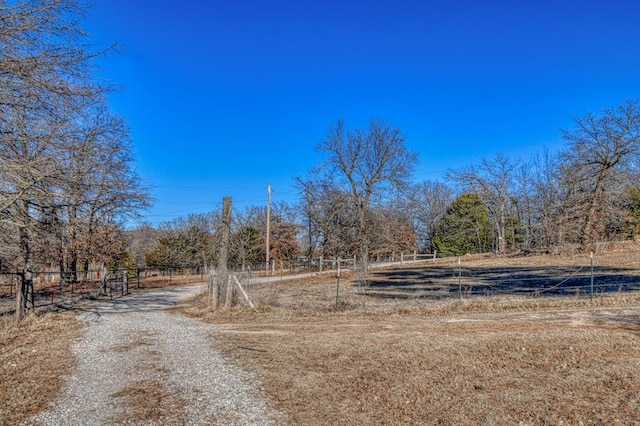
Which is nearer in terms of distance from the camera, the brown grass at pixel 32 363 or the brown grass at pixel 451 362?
the brown grass at pixel 451 362

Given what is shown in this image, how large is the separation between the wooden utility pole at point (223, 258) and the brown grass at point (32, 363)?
13.1 feet

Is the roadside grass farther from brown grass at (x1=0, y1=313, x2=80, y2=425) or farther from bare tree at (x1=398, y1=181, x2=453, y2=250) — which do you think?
bare tree at (x1=398, y1=181, x2=453, y2=250)

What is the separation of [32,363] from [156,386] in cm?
264

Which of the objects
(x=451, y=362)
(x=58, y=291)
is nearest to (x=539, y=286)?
(x=451, y=362)

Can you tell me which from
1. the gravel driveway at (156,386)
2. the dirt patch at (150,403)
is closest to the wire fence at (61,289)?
the gravel driveway at (156,386)

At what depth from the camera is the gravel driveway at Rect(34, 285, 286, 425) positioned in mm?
4711

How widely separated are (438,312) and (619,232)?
105 ft

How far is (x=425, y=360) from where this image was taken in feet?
22.4

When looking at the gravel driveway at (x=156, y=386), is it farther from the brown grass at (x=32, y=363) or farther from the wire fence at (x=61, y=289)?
the wire fence at (x=61, y=289)

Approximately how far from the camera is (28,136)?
7602 mm

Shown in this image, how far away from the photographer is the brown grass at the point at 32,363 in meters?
5.08

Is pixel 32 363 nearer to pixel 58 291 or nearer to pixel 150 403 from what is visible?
pixel 150 403

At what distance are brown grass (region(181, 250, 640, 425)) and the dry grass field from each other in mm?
21

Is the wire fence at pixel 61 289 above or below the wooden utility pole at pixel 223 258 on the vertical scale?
below
